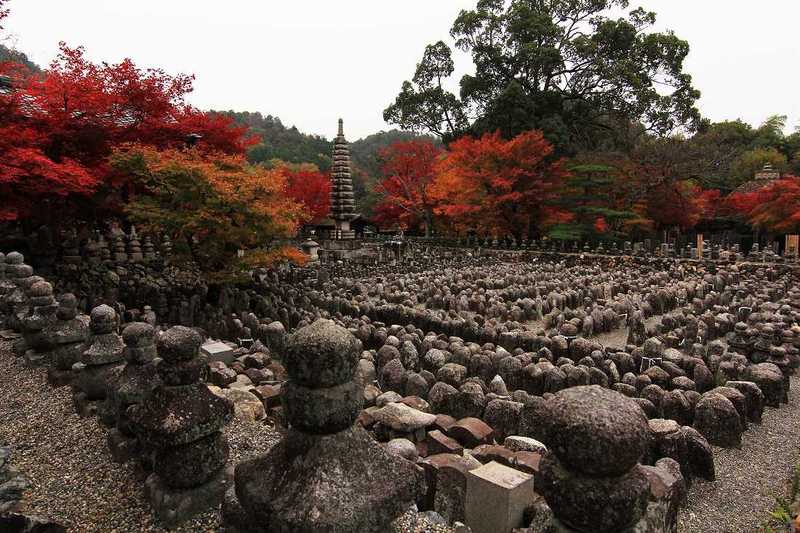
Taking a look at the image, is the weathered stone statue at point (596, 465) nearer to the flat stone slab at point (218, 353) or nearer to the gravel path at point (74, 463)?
the gravel path at point (74, 463)

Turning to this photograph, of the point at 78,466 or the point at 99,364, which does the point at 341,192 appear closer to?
the point at 99,364

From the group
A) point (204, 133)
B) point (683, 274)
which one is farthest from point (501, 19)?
point (204, 133)

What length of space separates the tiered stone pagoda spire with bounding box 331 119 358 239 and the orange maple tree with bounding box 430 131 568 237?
232 inches

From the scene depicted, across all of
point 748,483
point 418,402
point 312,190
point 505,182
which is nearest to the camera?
point 748,483

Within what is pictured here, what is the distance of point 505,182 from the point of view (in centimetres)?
2395

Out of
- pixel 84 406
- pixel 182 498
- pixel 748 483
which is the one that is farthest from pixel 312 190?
pixel 182 498

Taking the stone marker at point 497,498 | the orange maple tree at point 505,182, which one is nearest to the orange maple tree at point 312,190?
the orange maple tree at point 505,182

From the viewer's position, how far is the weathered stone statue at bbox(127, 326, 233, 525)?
257 cm

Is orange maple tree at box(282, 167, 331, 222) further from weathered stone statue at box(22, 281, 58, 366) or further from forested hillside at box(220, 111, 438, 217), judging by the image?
weathered stone statue at box(22, 281, 58, 366)

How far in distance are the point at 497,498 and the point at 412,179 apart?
3014 centimetres

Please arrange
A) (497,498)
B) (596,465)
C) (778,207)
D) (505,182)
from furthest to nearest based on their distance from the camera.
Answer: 1. (505,182)
2. (778,207)
3. (497,498)
4. (596,465)

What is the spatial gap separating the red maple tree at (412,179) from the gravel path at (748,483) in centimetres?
2604

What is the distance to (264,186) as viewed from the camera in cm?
1066

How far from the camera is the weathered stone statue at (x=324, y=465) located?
1.80 metres
